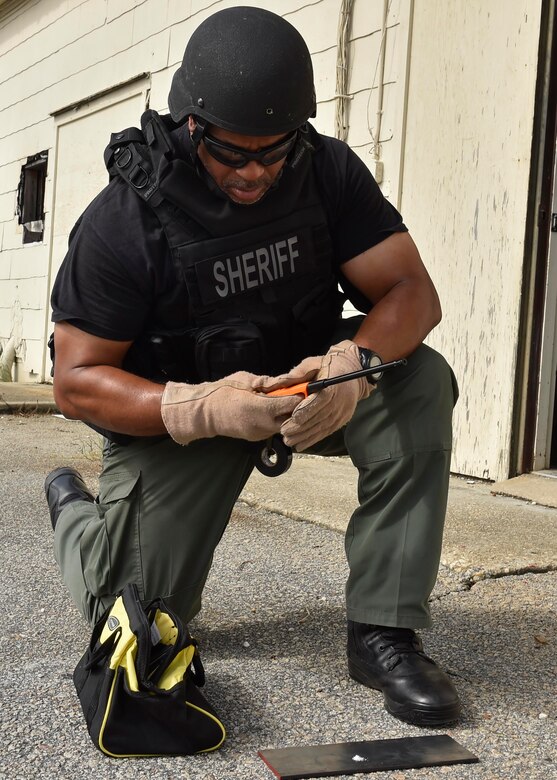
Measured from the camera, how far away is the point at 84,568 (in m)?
2.24

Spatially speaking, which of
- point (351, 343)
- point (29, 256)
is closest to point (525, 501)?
point (351, 343)

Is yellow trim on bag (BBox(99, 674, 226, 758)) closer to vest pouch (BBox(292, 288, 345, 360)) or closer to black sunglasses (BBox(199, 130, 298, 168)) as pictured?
vest pouch (BBox(292, 288, 345, 360))

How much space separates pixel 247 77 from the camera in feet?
6.65

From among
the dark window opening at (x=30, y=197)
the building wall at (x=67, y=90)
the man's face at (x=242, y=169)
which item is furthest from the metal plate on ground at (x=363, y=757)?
the dark window opening at (x=30, y=197)

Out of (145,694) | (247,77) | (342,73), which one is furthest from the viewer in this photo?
(342,73)

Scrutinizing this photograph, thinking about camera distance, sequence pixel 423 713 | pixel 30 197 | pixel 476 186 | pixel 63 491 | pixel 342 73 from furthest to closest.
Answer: pixel 30 197 < pixel 342 73 < pixel 476 186 < pixel 63 491 < pixel 423 713

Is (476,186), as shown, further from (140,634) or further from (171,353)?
(140,634)

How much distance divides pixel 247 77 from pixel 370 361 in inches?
26.7

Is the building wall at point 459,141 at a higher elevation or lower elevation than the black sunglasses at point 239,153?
higher

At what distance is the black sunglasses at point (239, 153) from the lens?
6.76 ft

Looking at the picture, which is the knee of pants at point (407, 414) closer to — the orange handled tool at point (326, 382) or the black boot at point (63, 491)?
the orange handled tool at point (326, 382)

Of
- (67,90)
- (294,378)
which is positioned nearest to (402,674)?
(294,378)

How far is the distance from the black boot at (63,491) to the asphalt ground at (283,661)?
30cm

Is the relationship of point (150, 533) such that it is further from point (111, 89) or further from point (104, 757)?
point (111, 89)
